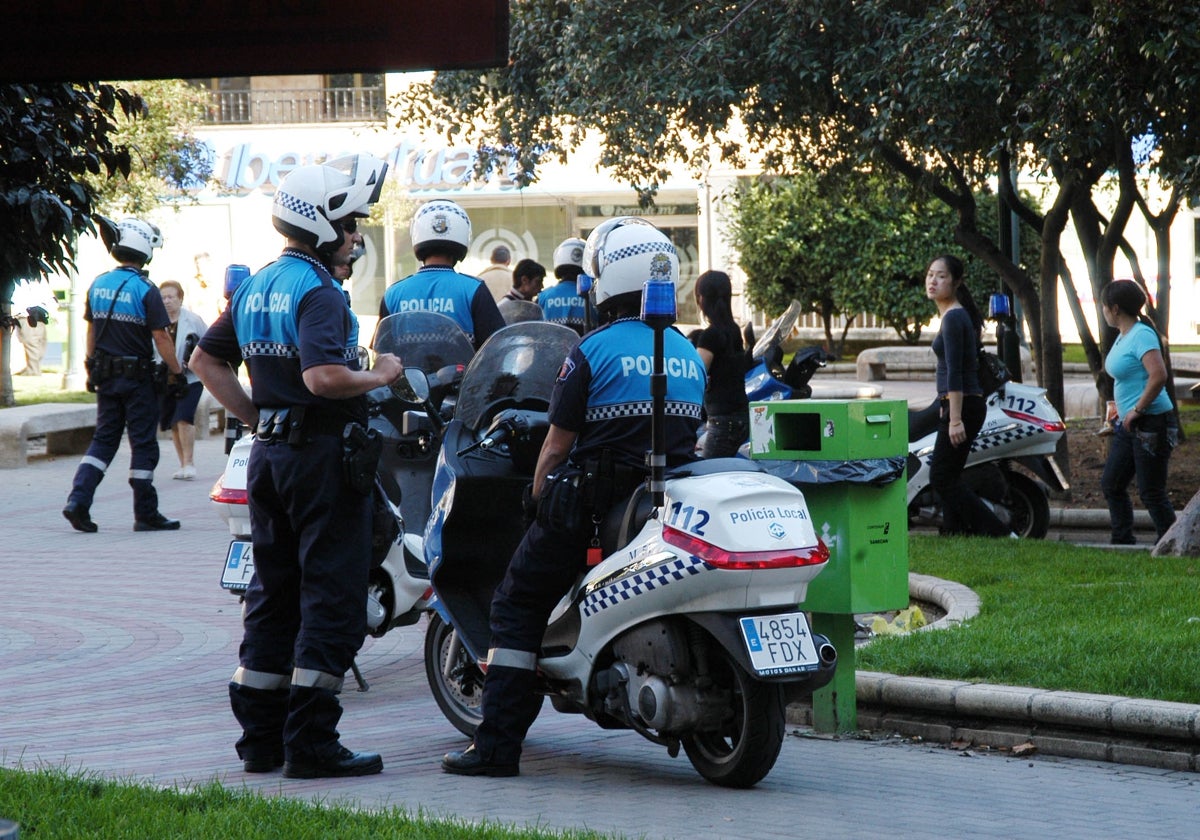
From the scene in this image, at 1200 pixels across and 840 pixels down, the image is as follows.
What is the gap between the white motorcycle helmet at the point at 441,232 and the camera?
27.8 feet

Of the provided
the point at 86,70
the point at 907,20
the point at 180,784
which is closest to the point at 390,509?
the point at 180,784

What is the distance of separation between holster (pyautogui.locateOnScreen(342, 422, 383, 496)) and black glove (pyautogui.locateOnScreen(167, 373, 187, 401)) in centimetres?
768

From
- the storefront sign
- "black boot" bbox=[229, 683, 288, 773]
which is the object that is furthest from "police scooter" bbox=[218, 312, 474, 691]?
the storefront sign

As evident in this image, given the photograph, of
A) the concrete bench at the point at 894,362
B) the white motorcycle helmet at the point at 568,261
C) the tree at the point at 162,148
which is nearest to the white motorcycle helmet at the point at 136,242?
the white motorcycle helmet at the point at 568,261

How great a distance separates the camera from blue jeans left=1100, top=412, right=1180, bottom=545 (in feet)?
33.9

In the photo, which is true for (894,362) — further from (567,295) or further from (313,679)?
(313,679)

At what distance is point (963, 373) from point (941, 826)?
5.66 meters

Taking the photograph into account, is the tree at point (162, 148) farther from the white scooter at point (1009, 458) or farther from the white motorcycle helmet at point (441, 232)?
the white motorcycle helmet at point (441, 232)

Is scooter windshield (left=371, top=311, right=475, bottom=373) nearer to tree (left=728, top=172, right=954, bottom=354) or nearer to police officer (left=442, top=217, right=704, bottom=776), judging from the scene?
police officer (left=442, top=217, right=704, bottom=776)

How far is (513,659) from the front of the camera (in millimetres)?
5531

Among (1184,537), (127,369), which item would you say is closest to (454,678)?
(1184,537)

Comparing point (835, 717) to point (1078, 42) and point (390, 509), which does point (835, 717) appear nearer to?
point (390, 509)

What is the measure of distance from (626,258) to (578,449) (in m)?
0.66

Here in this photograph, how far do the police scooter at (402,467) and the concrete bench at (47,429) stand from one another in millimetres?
10244
